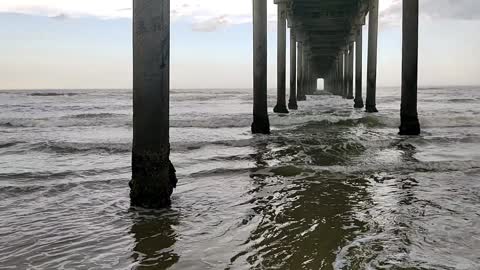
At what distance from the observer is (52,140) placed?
382 inches

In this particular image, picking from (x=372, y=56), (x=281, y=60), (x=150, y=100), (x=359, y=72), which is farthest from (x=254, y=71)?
(x=359, y=72)

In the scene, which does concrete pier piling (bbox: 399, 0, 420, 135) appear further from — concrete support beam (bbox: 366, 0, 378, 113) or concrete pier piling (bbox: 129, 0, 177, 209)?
concrete support beam (bbox: 366, 0, 378, 113)

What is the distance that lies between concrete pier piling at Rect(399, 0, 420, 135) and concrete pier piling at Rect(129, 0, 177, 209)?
22.1 ft

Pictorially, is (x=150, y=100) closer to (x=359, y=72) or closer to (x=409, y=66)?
(x=409, y=66)

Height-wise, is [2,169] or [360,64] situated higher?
[360,64]

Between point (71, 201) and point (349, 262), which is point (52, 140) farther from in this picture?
point (349, 262)

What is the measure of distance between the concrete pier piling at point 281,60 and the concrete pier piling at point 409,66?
709cm

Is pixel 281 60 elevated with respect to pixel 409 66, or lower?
elevated

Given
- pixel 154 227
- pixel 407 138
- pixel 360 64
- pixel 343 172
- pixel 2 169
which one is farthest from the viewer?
pixel 360 64

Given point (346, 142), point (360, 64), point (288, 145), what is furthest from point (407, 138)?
point (360, 64)

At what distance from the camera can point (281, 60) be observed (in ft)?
56.3

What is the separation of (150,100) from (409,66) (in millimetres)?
7052

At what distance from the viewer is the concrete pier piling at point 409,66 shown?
9242 mm

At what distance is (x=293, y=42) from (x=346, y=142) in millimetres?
16377
